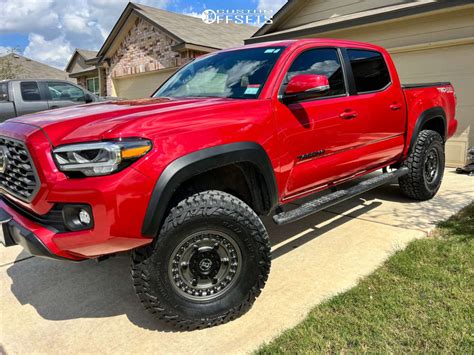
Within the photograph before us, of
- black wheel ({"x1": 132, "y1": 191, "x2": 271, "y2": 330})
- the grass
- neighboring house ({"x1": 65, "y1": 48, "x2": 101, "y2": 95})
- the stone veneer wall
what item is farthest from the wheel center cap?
neighboring house ({"x1": 65, "y1": 48, "x2": 101, "y2": 95})

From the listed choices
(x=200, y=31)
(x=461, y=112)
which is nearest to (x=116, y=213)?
(x=461, y=112)

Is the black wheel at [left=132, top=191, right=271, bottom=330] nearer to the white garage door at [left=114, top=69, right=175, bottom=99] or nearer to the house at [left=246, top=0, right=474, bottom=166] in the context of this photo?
the house at [left=246, top=0, right=474, bottom=166]

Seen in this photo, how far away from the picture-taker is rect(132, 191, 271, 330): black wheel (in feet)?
8.07

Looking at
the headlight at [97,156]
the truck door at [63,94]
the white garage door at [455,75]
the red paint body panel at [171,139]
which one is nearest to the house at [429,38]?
the white garage door at [455,75]

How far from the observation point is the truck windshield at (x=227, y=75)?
10.6 feet

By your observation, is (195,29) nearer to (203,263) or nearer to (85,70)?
(85,70)

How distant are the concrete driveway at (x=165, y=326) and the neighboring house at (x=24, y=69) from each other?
2765 centimetres

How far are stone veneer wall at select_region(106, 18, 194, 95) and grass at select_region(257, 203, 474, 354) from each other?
11.6 m

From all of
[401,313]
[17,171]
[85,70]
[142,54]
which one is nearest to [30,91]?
[142,54]

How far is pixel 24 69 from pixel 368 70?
34493mm

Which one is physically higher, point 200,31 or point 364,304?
point 200,31

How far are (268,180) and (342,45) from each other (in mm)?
1939

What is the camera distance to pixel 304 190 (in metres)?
3.48

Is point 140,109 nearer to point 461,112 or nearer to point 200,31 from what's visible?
point 461,112
